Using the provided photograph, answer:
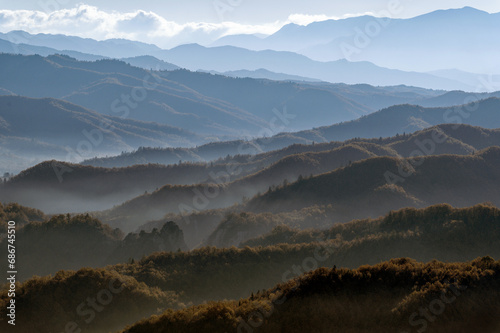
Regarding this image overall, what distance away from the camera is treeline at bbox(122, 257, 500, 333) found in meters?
22.3

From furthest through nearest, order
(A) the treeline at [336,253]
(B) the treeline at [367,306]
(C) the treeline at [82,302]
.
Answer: (A) the treeline at [336,253], (C) the treeline at [82,302], (B) the treeline at [367,306]

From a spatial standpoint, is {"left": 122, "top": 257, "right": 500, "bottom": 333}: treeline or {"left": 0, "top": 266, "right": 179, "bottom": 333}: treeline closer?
{"left": 122, "top": 257, "right": 500, "bottom": 333}: treeline

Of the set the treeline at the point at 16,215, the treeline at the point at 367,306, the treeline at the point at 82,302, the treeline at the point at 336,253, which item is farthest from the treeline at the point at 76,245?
the treeline at the point at 367,306

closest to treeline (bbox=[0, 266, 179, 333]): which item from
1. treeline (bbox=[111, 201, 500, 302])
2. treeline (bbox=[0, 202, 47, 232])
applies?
treeline (bbox=[111, 201, 500, 302])

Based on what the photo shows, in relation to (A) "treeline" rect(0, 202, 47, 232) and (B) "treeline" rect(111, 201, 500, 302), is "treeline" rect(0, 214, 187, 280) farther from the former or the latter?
(B) "treeline" rect(111, 201, 500, 302)

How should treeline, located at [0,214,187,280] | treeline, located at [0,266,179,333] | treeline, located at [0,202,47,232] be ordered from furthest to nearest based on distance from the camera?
treeline, located at [0,202,47,232] < treeline, located at [0,214,187,280] < treeline, located at [0,266,179,333]

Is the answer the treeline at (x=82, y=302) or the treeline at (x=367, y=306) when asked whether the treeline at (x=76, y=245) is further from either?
the treeline at (x=367, y=306)

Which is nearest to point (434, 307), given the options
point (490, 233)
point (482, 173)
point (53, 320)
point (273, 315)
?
point (273, 315)

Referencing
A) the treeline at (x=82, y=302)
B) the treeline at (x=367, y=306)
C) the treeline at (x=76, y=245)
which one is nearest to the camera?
the treeline at (x=367, y=306)

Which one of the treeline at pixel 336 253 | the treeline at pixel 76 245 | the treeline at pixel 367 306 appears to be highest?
the treeline at pixel 367 306

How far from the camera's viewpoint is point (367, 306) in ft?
77.3

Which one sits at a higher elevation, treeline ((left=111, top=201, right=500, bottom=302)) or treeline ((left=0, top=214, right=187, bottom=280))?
treeline ((left=111, top=201, right=500, bottom=302))

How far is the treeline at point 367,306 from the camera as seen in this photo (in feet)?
73.1

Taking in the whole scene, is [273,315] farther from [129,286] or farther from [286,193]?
[286,193]
